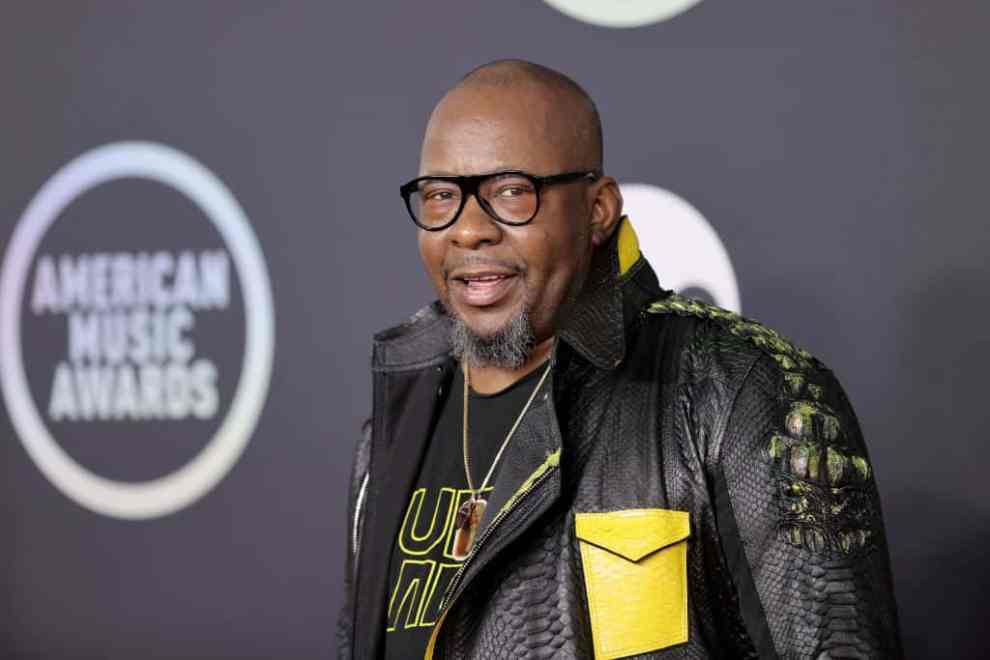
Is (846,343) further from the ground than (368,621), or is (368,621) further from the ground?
(846,343)

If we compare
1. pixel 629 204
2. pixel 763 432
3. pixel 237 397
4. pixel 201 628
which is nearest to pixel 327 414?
pixel 237 397

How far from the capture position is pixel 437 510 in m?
1.70

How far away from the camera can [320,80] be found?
2.76 m

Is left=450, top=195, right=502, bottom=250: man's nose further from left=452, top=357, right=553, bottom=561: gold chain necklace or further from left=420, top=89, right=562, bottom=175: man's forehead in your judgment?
left=452, top=357, right=553, bottom=561: gold chain necklace

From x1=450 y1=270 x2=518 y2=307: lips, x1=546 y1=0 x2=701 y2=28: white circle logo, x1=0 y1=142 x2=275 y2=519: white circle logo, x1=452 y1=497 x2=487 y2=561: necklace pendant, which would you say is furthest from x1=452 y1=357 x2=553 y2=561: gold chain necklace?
x1=0 y1=142 x2=275 y2=519: white circle logo

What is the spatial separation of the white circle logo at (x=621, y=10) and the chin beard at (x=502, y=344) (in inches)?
39.2

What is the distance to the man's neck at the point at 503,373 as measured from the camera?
1.72 meters

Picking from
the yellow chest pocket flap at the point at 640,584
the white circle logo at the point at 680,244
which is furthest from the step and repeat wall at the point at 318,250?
the yellow chest pocket flap at the point at 640,584

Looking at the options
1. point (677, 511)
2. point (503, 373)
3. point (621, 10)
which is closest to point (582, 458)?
point (677, 511)

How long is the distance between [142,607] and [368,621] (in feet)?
4.58

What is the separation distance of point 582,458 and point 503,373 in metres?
0.25

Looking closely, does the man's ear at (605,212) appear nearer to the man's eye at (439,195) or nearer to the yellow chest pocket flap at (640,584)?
the man's eye at (439,195)

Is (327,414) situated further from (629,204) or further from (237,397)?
(629,204)

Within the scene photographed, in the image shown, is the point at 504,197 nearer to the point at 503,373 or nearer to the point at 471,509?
the point at 503,373
